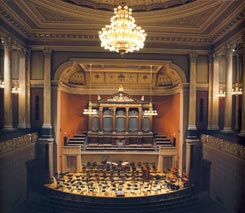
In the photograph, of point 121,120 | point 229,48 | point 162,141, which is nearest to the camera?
point 229,48

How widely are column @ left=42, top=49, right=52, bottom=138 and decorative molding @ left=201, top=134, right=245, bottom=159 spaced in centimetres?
759

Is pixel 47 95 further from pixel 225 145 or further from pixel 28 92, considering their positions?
pixel 225 145

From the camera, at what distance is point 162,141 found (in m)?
15.4

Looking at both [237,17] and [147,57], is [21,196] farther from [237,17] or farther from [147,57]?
[237,17]

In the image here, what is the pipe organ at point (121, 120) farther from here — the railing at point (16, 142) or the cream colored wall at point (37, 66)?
the railing at point (16, 142)

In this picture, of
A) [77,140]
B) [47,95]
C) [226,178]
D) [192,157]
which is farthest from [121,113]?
[226,178]

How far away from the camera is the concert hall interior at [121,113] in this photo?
31.1 feet

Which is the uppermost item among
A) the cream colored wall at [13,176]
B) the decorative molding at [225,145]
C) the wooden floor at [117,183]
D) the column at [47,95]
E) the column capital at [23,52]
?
the column capital at [23,52]

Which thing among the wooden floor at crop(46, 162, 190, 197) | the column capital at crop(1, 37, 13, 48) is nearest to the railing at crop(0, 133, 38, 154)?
the wooden floor at crop(46, 162, 190, 197)

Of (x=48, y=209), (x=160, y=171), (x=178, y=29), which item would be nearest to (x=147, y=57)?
(x=178, y=29)

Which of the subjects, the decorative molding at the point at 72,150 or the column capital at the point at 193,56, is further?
the decorative molding at the point at 72,150

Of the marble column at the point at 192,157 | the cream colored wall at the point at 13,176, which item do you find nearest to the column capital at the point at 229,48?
the marble column at the point at 192,157

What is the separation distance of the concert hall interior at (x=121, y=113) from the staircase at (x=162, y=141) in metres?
0.11

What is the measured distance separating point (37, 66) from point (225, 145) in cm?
933
